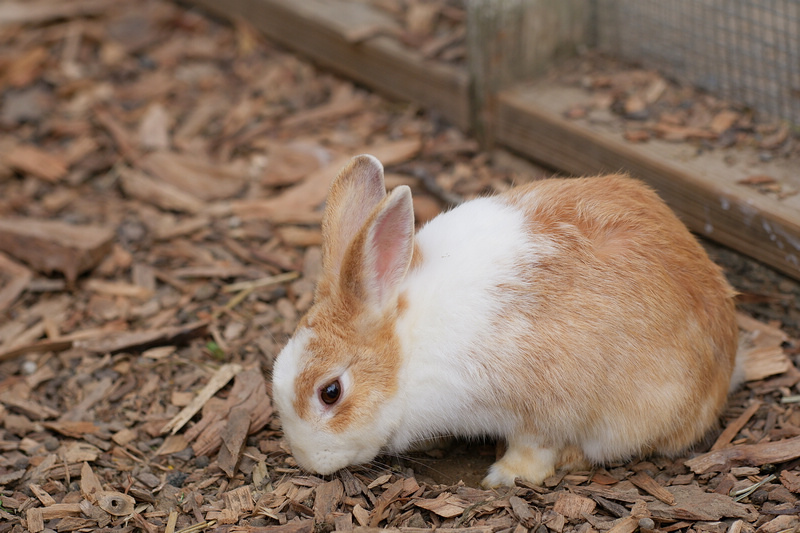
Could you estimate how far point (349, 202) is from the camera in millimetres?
3357

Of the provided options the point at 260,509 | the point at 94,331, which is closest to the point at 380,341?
the point at 260,509

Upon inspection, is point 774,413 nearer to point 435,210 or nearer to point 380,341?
point 380,341

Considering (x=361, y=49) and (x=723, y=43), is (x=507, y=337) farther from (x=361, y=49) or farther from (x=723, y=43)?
(x=361, y=49)

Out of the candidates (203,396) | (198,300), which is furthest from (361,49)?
(203,396)

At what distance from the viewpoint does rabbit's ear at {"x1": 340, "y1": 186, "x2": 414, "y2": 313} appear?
300 centimetres

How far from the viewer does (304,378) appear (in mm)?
3146

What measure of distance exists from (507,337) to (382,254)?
1.79 ft

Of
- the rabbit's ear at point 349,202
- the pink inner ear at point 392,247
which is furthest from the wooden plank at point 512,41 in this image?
the pink inner ear at point 392,247

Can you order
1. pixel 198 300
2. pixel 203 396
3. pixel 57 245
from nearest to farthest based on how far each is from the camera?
pixel 203 396 → pixel 198 300 → pixel 57 245

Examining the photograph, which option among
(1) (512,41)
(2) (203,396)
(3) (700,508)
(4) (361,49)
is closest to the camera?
(3) (700,508)

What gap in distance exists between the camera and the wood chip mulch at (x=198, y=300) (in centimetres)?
321

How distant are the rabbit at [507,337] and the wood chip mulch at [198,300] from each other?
0.73ft

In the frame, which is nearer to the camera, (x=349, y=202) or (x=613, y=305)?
(x=613, y=305)

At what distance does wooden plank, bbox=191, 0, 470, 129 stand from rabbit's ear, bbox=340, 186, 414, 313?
2.22 m
